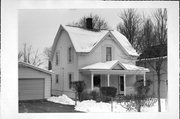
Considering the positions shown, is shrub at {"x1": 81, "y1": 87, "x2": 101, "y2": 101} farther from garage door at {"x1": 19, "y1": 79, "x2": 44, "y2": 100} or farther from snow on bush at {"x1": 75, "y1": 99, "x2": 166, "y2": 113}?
garage door at {"x1": 19, "y1": 79, "x2": 44, "y2": 100}

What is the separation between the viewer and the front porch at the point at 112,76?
16.5 feet

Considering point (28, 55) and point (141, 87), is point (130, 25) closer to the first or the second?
point (141, 87)

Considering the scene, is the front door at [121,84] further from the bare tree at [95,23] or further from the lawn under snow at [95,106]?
the bare tree at [95,23]

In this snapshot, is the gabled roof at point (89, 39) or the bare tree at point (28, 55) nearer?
the bare tree at point (28, 55)

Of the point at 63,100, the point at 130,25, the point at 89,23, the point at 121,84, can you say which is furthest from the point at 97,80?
the point at 130,25

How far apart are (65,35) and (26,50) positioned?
676mm

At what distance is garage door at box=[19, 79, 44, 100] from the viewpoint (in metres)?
5.03

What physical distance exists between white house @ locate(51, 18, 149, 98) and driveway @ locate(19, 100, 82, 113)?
8.5 inches

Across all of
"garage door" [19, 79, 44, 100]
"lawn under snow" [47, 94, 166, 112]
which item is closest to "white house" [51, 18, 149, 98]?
"lawn under snow" [47, 94, 166, 112]

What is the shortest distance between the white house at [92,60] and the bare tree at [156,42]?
191 mm

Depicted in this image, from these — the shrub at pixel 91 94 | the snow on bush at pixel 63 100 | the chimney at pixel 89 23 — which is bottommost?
the snow on bush at pixel 63 100

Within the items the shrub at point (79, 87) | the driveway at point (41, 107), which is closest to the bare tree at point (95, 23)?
the shrub at point (79, 87)

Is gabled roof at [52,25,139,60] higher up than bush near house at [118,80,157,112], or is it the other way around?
gabled roof at [52,25,139,60]

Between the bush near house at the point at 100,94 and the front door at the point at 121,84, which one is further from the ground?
the front door at the point at 121,84
